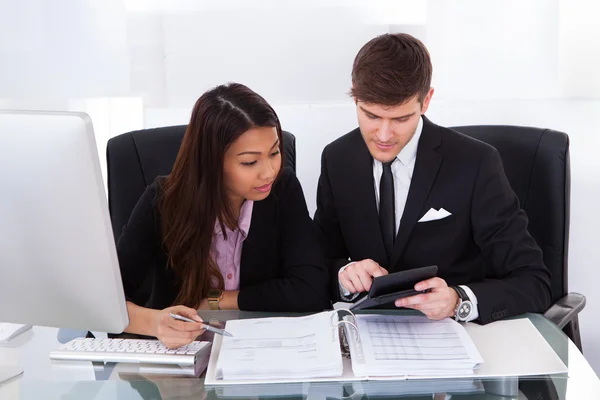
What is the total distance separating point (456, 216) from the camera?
7.06ft

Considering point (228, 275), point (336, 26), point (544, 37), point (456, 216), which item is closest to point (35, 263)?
point (228, 275)

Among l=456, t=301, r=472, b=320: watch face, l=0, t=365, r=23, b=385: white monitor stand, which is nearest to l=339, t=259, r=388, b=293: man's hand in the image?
l=456, t=301, r=472, b=320: watch face

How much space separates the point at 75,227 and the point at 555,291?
153 cm

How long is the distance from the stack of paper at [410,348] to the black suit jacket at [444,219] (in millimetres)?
393

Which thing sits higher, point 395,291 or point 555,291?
point 395,291

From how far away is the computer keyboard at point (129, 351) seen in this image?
5.08 ft

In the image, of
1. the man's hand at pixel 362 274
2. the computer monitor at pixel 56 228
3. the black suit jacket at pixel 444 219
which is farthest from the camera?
the black suit jacket at pixel 444 219

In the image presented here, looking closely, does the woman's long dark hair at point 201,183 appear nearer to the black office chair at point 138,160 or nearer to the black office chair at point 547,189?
the black office chair at point 138,160

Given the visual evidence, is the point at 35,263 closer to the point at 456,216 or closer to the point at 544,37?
the point at 456,216

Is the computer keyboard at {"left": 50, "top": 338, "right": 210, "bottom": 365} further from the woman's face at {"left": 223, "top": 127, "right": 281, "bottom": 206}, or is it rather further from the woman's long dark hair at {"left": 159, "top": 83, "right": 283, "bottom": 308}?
the woman's face at {"left": 223, "top": 127, "right": 281, "bottom": 206}

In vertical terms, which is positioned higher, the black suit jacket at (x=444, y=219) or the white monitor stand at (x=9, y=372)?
the black suit jacket at (x=444, y=219)

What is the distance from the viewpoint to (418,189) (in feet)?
7.06

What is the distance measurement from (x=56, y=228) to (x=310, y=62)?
6.08ft

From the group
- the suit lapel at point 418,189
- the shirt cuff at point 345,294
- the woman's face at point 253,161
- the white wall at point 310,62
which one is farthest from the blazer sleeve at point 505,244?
the white wall at point 310,62
